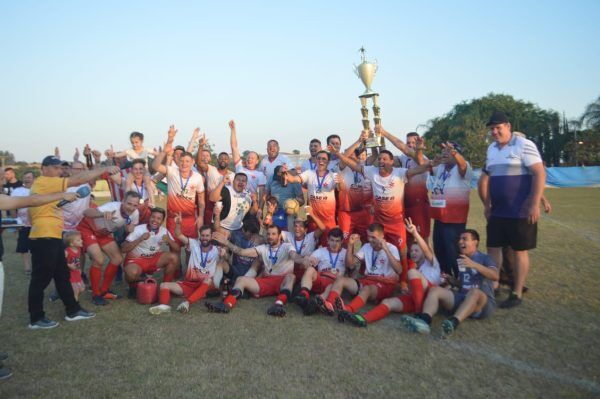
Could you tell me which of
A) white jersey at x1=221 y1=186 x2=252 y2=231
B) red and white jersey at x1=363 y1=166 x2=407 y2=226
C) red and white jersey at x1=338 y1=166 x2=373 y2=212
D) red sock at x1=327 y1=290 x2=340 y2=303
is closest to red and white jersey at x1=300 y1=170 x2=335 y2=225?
red and white jersey at x1=338 y1=166 x2=373 y2=212

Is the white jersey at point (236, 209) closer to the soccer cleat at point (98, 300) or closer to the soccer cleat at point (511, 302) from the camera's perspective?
the soccer cleat at point (98, 300)

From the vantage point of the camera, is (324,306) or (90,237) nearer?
(324,306)

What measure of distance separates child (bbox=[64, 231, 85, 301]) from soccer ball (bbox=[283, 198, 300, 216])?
3.20 meters

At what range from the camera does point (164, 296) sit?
5.72 m

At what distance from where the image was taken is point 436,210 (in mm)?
6273

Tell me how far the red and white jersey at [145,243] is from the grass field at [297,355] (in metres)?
0.99

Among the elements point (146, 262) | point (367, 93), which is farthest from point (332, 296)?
point (367, 93)

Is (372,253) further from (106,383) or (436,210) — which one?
(106,383)

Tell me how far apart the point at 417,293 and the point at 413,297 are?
0.09 metres

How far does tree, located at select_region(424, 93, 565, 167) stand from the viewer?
4406 centimetres

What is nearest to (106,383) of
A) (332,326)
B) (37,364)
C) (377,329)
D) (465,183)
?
(37,364)

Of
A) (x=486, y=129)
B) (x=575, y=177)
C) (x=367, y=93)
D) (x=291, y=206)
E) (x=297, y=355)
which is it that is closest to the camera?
(x=297, y=355)

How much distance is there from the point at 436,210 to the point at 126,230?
15.9 ft

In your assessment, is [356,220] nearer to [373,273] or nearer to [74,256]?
[373,273]
